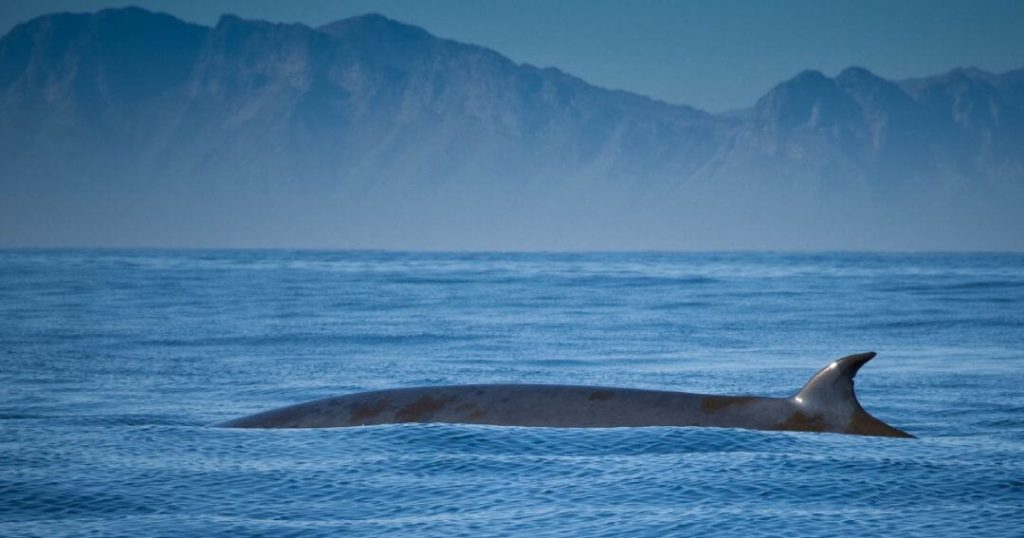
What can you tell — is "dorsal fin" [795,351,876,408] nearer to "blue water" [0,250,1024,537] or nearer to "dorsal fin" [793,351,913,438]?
"dorsal fin" [793,351,913,438]

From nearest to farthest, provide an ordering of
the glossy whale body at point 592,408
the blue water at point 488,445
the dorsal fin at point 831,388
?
the blue water at point 488,445 → the dorsal fin at point 831,388 → the glossy whale body at point 592,408

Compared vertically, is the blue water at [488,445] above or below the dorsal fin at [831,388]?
below

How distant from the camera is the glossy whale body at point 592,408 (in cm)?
1002

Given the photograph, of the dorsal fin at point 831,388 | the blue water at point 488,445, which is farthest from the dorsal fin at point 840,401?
the blue water at point 488,445

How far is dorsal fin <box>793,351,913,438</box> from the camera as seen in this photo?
32.5ft

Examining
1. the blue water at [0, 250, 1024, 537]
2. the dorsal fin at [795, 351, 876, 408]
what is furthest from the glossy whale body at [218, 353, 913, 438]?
the blue water at [0, 250, 1024, 537]

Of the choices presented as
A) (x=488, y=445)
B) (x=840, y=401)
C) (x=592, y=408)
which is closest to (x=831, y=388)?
(x=840, y=401)

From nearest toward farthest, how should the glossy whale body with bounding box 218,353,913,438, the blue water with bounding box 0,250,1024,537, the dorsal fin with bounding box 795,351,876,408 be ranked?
the blue water with bounding box 0,250,1024,537, the dorsal fin with bounding box 795,351,876,408, the glossy whale body with bounding box 218,353,913,438

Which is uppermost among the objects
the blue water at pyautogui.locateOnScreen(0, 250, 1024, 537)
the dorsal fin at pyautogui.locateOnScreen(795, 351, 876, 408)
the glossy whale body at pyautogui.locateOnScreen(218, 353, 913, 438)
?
the dorsal fin at pyautogui.locateOnScreen(795, 351, 876, 408)

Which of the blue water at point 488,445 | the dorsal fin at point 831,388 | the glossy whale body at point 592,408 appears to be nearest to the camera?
the blue water at point 488,445

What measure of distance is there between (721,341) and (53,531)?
1773 cm

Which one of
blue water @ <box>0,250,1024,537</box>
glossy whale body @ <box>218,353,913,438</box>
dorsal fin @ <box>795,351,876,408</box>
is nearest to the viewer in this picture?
blue water @ <box>0,250,1024,537</box>

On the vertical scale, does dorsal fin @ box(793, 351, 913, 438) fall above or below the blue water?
above

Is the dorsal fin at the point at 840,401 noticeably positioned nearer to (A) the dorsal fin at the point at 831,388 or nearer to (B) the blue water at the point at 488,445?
(A) the dorsal fin at the point at 831,388
